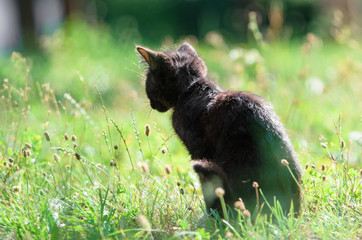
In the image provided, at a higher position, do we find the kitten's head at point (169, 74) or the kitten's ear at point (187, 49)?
the kitten's ear at point (187, 49)

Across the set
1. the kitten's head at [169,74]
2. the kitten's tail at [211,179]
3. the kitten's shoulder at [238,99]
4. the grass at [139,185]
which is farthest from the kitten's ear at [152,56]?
the kitten's tail at [211,179]

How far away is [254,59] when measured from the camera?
4.86 m

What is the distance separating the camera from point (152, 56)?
3012 mm

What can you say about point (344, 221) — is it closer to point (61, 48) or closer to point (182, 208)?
point (182, 208)

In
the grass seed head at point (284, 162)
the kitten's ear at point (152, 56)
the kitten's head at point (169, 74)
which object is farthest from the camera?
the kitten's head at point (169, 74)

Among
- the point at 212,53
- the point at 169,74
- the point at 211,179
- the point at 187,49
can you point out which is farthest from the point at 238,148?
the point at 212,53

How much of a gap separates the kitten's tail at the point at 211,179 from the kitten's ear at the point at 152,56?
29.0 inches

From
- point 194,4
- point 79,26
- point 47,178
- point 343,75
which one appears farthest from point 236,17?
point 47,178

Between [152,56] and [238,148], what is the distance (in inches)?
32.0

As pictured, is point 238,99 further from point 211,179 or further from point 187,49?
point 187,49

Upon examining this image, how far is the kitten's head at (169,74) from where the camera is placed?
3.09m

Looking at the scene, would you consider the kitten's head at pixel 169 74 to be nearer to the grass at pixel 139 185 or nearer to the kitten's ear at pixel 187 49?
the kitten's ear at pixel 187 49

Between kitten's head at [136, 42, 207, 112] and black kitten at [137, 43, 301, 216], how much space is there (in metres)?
0.15

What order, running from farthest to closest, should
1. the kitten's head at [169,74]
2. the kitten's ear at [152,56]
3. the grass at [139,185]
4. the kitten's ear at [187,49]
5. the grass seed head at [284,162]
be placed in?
the kitten's ear at [187,49]
the kitten's head at [169,74]
the kitten's ear at [152,56]
the grass at [139,185]
the grass seed head at [284,162]
